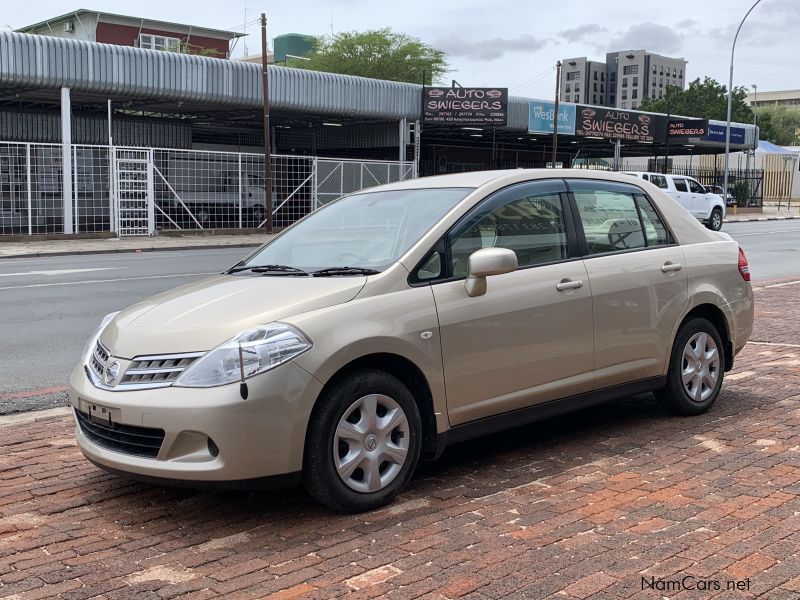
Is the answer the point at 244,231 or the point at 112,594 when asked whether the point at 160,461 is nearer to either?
the point at 112,594

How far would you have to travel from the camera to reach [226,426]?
3.82 m

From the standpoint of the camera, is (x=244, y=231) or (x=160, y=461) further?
(x=244, y=231)

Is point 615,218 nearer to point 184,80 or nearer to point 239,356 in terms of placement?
point 239,356

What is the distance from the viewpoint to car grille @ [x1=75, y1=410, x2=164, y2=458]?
3.98 metres

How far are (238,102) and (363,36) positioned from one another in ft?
146

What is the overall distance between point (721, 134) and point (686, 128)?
14.8ft

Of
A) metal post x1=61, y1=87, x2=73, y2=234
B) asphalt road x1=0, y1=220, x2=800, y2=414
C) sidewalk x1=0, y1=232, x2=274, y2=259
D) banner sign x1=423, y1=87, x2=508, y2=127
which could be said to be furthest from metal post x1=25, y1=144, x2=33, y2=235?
banner sign x1=423, y1=87, x2=508, y2=127

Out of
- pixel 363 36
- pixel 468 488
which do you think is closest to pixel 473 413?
pixel 468 488

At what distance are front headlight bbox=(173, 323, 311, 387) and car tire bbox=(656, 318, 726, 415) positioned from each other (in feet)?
9.69

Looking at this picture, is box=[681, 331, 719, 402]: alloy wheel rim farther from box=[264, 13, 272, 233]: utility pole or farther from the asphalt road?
box=[264, 13, 272, 233]: utility pole

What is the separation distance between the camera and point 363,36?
232 feet

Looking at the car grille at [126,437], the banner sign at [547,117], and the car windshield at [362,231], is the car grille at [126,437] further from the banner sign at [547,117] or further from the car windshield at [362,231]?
the banner sign at [547,117]

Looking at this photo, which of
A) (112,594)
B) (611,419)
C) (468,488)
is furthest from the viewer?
(611,419)

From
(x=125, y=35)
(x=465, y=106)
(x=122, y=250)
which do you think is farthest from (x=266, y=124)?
(x=125, y=35)
